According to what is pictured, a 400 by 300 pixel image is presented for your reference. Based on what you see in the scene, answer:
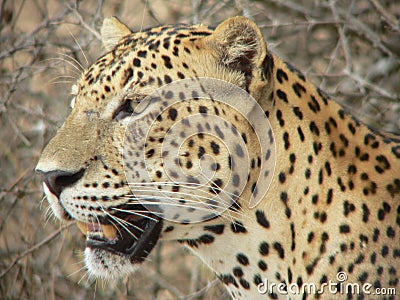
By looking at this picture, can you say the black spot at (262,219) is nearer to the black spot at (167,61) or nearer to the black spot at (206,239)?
the black spot at (206,239)

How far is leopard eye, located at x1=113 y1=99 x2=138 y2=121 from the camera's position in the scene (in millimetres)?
3385

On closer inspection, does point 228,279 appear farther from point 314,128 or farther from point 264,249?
point 314,128

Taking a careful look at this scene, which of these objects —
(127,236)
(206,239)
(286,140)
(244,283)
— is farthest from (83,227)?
(286,140)

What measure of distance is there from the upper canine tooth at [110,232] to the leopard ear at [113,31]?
Answer: 3.84 feet

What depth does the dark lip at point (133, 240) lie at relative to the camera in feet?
11.4

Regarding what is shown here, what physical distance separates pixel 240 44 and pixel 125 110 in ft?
2.17

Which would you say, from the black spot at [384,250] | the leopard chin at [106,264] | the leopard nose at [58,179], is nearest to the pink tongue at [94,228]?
the leopard chin at [106,264]

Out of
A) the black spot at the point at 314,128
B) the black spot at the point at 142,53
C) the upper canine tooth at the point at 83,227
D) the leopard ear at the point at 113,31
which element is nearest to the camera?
the black spot at the point at 314,128

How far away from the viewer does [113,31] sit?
160 inches

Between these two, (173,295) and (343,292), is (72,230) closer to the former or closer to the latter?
(173,295)

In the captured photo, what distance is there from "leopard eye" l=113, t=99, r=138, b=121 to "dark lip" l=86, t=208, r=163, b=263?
497 mm

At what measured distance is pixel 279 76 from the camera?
3406mm

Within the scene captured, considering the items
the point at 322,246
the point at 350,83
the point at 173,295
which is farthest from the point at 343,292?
the point at 350,83

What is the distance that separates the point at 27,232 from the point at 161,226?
264 centimetres
